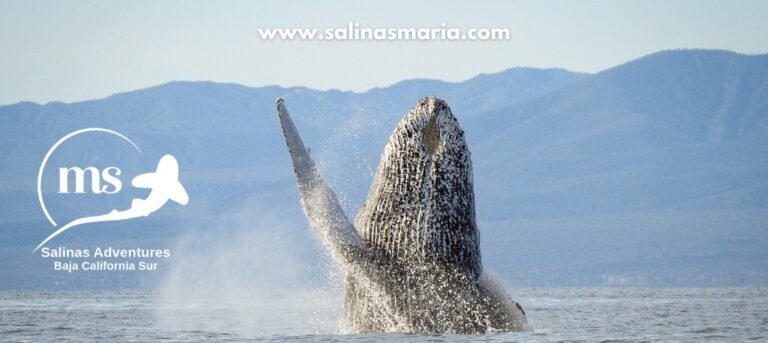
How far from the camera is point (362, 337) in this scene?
1688 cm

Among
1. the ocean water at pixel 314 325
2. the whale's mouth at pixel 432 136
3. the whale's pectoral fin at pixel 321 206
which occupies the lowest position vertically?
the ocean water at pixel 314 325

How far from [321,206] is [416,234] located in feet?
3.84

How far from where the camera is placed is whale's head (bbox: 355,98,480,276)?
16.0m

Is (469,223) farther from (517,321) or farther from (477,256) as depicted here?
(517,321)

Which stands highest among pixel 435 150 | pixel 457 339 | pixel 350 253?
pixel 435 150

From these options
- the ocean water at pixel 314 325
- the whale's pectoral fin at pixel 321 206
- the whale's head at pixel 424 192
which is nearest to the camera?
the whale's head at pixel 424 192

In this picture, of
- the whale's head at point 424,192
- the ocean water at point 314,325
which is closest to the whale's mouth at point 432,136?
the whale's head at point 424,192

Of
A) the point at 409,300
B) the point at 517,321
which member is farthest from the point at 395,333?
the point at 517,321

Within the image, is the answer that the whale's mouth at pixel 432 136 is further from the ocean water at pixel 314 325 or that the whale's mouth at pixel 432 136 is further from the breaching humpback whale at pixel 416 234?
the ocean water at pixel 314 325

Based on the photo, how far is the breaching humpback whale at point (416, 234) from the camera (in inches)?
630

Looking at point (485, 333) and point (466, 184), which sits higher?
point (466, 184)

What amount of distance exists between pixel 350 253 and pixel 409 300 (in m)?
0.96

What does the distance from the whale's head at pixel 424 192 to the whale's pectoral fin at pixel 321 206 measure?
0.32 m

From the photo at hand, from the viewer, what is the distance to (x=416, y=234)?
16078 millimetres
